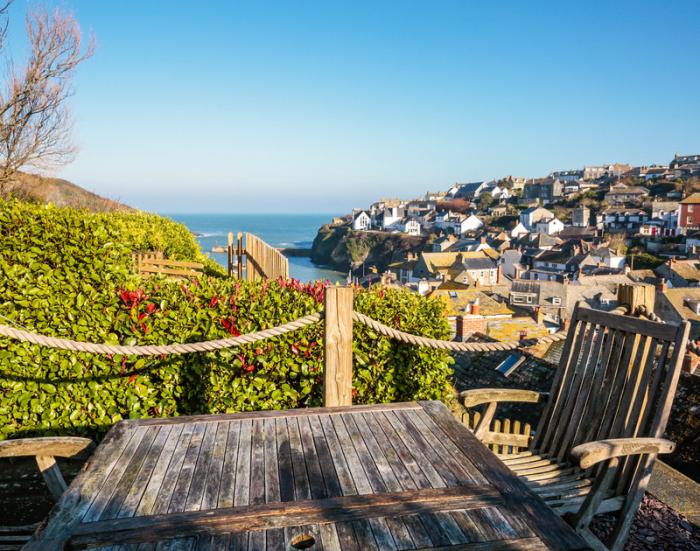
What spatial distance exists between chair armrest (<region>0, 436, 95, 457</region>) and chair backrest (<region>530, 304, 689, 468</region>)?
2.66 meters

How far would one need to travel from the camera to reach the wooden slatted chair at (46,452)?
93.4 inches

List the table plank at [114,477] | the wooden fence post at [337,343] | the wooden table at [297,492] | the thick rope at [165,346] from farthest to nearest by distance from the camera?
the wooden fence post at [337,343] → the thick rope at [165,346] → the table plank at [114,477] → the wooden table at [297,492]

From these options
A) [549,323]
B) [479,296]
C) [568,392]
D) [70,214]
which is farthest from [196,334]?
[479,296]

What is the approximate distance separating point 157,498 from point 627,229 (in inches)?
3985

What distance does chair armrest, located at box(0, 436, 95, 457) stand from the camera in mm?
2373

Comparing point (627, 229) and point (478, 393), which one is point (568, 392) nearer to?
point (478, 393)

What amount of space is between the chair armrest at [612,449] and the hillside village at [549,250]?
20985mm

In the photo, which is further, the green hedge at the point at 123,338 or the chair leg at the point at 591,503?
the green hedge at the point at 123,338

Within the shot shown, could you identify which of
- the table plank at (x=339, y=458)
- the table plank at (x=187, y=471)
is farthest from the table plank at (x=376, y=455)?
the table plank at (x=187, y=471)

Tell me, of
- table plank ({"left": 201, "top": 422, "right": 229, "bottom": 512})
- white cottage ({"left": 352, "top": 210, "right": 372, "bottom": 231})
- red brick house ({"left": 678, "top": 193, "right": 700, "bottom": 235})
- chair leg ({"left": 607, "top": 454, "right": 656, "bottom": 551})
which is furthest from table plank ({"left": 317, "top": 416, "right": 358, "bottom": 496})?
white cottage ({"left": 352, "top": 210, "right": 372, "bottom": 231})

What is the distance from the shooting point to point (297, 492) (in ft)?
6.47

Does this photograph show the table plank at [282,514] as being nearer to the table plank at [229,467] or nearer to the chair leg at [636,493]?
the table plank at [229,467]

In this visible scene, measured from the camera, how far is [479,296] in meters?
40.3

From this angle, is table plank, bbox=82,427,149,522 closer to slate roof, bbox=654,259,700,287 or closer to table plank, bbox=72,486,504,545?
table plank, bbox=72,486,504,545
